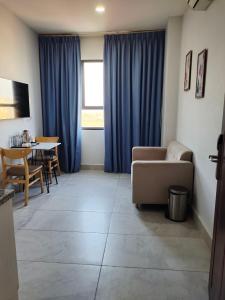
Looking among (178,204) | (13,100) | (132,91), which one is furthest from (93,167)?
(178,204)

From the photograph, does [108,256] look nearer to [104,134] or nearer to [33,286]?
[33,286]

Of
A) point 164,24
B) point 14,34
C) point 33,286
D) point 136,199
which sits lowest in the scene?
point 33,286

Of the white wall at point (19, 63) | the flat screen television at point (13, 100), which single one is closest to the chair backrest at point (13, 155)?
the white wall at point (19, 63)

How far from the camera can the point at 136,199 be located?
10.2 ft

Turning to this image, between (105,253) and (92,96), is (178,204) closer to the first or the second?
(105,253)

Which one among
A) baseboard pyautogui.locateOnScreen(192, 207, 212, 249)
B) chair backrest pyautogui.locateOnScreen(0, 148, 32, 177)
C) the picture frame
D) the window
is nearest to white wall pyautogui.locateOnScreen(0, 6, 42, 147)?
chair backrest pyautogui.locateOnScreen(0, 148, 32, 177)

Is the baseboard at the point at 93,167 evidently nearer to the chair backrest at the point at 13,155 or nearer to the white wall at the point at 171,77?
the white wall at the point at 171,77

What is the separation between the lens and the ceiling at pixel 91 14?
3.22 m

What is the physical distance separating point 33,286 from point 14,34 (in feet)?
11.8

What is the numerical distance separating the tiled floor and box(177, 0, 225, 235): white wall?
485mm

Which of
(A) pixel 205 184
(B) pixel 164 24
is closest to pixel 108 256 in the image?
(A) pixel 205 184

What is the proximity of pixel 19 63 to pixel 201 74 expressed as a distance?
9.53 feet

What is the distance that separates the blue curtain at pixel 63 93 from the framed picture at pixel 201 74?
2605 millimetres

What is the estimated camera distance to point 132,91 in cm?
458
